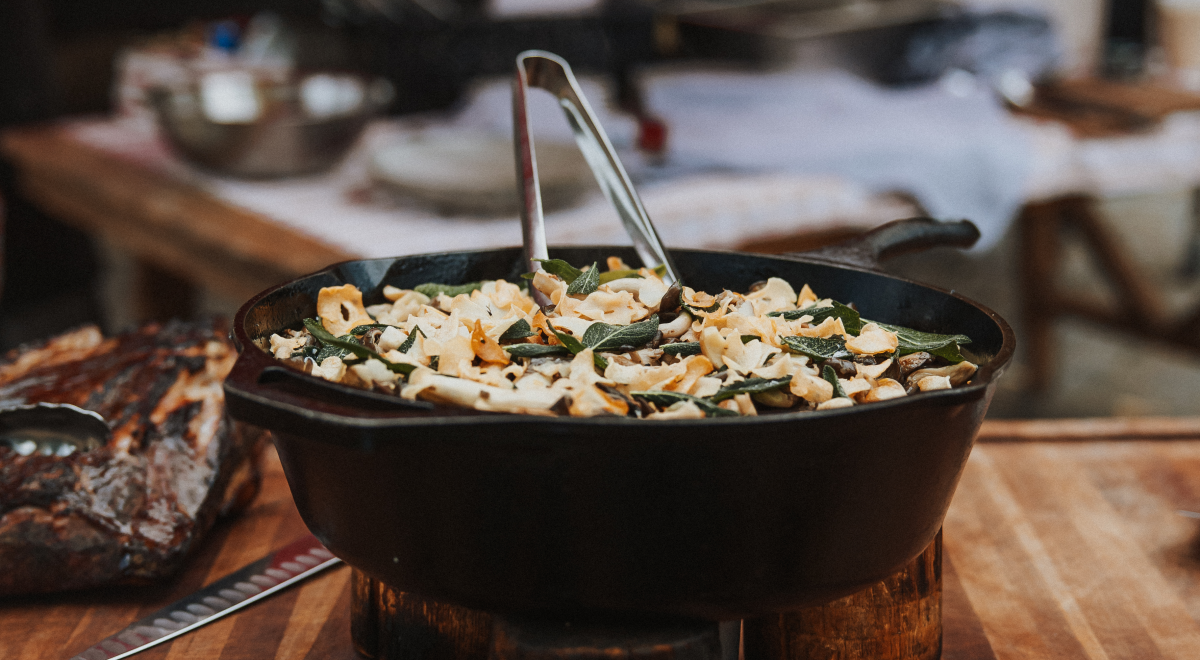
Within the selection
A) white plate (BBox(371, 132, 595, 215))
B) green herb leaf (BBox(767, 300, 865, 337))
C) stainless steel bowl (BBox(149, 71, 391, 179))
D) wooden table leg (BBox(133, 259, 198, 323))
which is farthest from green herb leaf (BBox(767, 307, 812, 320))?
wooden table leg (BBox(133, 259, 198, 323))

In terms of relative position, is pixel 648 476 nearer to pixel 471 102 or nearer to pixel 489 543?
pixel 489 543

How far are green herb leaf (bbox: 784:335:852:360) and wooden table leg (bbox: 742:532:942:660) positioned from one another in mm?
159

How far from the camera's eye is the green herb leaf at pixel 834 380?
58 cm

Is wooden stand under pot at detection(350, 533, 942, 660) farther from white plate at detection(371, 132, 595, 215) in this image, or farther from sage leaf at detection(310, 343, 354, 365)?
white plate at detection(371, 132, 595, 215)

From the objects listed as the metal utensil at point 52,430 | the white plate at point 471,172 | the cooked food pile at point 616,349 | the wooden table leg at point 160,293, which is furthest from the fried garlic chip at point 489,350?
the wooden table leg at point 160,293

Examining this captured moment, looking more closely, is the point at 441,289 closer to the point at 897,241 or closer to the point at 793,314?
the point at 793,314

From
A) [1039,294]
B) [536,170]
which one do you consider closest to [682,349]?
[536,170]

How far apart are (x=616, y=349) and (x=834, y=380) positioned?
0.14m

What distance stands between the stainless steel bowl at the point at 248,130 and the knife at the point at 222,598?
1.12 meters

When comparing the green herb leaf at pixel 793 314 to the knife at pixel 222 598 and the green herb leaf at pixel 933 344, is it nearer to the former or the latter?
the green herb leaf at pixel 933 344

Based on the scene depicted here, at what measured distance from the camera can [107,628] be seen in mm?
749

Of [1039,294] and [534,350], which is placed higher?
[534,350]

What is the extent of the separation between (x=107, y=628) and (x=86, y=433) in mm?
161

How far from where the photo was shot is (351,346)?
596mm
